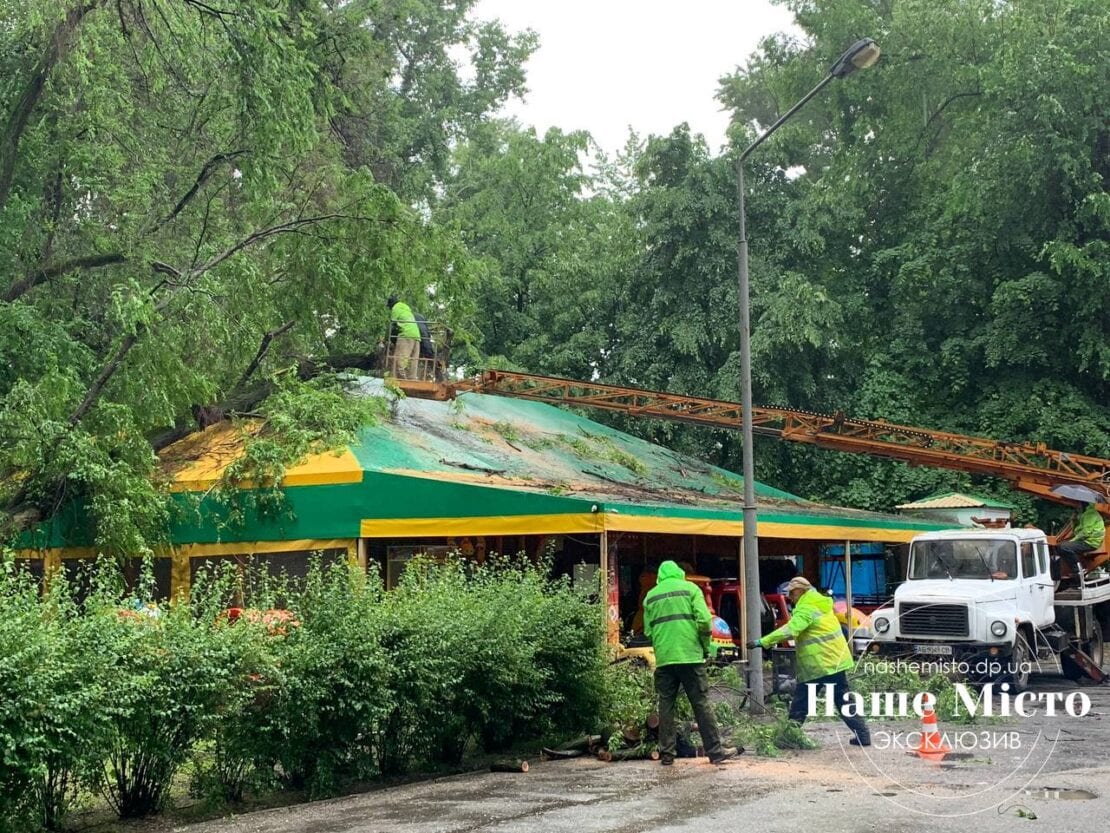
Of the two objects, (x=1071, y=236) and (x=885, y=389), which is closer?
(x=1071, y=236)

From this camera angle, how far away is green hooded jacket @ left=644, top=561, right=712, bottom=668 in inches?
426

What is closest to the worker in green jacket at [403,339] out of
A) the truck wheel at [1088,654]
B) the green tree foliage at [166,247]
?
the green tree foliage at [166,247]

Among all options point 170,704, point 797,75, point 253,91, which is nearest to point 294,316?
point 253,91

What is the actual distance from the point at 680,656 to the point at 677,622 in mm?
322

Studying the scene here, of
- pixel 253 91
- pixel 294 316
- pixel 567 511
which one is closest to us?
pixel 567 511

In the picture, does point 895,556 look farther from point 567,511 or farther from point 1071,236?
point 567,511

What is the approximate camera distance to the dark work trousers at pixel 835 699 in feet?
37.5

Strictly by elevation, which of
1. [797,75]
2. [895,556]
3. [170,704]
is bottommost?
[170,704]

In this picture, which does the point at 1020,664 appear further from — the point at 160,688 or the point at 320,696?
the point at 160,688

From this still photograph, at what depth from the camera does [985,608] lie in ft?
53.9

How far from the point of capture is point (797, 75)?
36250 millimetres

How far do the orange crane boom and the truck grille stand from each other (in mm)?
5901

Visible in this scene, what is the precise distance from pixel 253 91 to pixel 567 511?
25.5 feet

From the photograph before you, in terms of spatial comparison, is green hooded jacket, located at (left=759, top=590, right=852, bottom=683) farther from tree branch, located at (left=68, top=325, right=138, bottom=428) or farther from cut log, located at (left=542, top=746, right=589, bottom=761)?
tree branch, located at (left=68, top=325, right=138, bottom=428)
